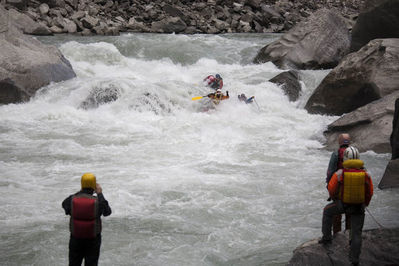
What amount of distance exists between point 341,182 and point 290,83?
1033 cm

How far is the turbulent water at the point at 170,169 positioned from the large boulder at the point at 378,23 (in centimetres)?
177

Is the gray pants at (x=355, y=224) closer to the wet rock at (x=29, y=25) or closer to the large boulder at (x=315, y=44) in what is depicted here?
the large boulder at (x=315, y=44)

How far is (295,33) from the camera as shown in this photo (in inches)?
652

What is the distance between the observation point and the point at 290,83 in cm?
1462

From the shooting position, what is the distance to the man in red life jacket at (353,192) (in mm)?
4492

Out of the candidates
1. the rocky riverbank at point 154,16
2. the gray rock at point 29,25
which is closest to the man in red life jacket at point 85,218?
the gray rock at point 29,25

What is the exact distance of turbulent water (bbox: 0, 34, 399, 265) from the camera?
5.99 meters

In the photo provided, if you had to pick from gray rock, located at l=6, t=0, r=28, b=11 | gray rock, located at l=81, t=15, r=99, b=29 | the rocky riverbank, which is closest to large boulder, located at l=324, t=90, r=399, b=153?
the rocky riverbank

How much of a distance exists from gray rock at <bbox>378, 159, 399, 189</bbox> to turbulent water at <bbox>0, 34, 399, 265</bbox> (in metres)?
0.13

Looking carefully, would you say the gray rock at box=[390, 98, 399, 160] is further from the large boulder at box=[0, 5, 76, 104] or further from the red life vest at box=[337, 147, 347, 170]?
the large boulder at box=[0, 5, 76, 104]

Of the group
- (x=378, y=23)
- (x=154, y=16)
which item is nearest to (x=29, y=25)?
(x=154, y=16)

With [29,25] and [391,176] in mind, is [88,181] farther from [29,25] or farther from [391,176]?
[29,25]

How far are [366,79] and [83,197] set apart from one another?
28.7 feet

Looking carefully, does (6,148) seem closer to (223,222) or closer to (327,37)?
(223,222)
